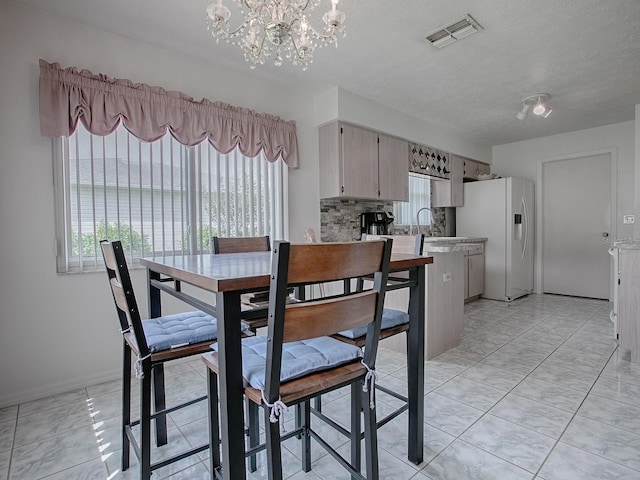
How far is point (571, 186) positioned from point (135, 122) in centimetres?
555

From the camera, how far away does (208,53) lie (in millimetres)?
2643

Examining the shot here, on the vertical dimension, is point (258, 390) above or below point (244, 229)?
below

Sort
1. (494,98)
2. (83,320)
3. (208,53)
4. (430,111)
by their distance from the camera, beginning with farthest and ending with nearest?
1. (430,111)
2. (494,98)
3. (208,53)
4. (83,320)

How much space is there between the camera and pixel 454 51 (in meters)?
2.65

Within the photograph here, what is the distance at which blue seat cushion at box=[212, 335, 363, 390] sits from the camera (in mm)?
994

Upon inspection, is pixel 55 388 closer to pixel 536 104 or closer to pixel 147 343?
pixel 147 343

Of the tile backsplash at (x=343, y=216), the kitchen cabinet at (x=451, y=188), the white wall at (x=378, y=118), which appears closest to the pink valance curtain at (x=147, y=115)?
the white wall at (x=378, y=118)

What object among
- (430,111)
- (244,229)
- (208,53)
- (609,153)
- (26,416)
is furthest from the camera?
(609,153)

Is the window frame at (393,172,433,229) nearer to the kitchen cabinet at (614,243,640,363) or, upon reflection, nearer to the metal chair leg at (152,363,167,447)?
the kitchen cabinet at (614,243,640,363)

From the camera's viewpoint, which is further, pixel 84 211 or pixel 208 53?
pixel 208 53

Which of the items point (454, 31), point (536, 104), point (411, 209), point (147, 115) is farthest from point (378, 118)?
point (147, 115)

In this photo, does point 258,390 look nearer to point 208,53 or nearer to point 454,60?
point 208,53

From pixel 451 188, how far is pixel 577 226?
189cm

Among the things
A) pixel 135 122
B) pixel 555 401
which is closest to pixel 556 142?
pixel 555 401
